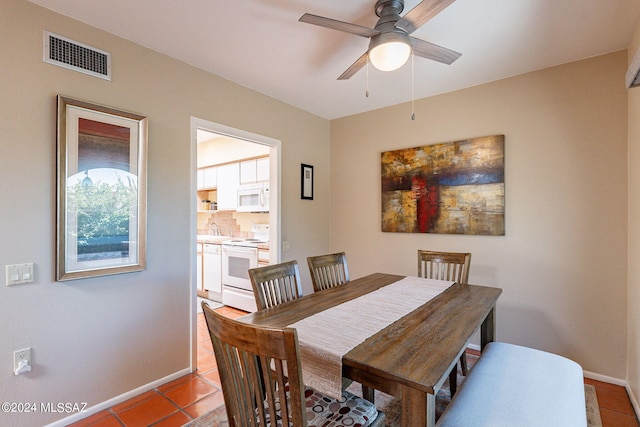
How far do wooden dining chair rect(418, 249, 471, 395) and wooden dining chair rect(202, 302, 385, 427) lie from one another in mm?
1459

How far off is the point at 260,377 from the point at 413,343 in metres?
0.61

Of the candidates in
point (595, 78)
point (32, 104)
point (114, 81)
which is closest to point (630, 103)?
point (595, 78)

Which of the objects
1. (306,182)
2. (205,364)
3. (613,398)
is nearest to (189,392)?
(205,364)

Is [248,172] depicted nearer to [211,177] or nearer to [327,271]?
[211,177]

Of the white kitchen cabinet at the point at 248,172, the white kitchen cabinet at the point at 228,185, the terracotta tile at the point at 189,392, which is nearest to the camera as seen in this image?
the terracotta tile at the point at 189,392

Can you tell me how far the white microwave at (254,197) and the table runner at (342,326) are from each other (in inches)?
95.9

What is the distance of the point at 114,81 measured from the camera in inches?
78.8

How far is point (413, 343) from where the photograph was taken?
1204mm

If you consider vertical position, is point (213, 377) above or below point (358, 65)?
below

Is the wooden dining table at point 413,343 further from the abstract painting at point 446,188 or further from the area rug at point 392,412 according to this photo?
the abstract painting at point 446,188

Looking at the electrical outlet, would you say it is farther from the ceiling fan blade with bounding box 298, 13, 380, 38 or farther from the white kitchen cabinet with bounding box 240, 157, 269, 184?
the white kitchen cabinet with bounding box 240, 157, 269, 184

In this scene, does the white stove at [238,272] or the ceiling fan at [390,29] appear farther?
the white stove at [238,272]

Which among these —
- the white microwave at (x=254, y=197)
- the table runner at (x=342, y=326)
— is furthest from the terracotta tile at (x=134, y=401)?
the white microwave at (x=254, y=197)

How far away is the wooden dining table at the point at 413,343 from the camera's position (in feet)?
3.15
